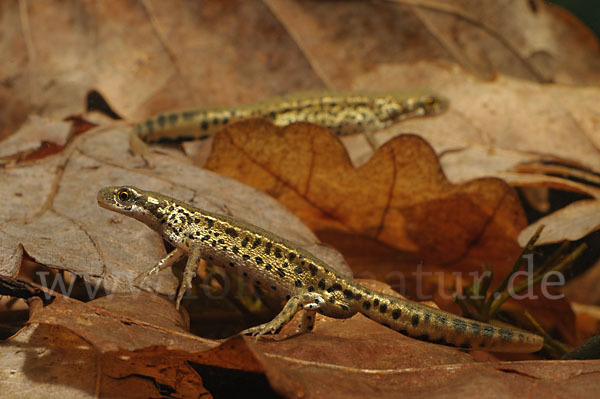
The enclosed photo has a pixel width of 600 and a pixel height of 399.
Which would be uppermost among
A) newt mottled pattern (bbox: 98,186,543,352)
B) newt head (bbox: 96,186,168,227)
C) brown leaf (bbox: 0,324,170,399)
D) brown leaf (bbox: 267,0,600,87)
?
brown leaf (bbox: 267,0,600,87)

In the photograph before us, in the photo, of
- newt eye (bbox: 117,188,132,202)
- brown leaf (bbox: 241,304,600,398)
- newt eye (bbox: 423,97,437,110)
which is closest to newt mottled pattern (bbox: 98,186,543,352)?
newt eye (bbox: 117,188,132,202)

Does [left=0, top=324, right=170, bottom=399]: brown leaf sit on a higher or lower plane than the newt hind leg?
lower

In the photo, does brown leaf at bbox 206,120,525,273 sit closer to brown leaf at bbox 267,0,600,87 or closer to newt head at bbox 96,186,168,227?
newt head at bbox 96,186,168,227

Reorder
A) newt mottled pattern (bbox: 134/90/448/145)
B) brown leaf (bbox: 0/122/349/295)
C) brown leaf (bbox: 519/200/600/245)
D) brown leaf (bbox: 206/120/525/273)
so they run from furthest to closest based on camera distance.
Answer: newt mottled pattern (bbox: 134/90/448/145) < brown leaf (bbox: 206/120/525/273) < brown leaf (bbox: 519/200/600/245) < brown leaf (bbox: 0/122/349/295)

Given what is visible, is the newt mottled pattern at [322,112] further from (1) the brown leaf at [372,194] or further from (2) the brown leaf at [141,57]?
(1) the brown leaf at [372,194]

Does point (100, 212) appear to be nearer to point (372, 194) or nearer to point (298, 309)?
point (298, 309)

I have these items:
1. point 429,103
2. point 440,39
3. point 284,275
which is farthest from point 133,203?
point 440,39
